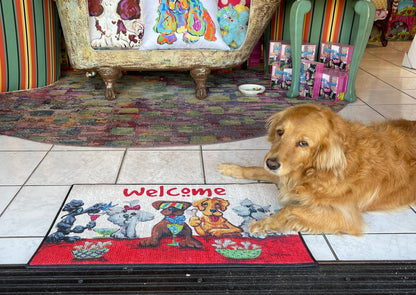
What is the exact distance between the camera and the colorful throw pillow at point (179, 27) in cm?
321

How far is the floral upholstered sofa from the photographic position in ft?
10.4

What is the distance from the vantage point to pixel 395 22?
6.96 metres

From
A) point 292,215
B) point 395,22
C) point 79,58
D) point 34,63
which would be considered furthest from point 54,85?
point 395,22

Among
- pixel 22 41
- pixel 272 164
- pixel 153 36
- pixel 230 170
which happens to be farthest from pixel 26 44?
pixel 272 164

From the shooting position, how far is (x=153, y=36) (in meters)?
3.21

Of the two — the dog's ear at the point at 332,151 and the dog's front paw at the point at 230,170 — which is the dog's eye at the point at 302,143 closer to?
the dog's ear at the point at 332,151

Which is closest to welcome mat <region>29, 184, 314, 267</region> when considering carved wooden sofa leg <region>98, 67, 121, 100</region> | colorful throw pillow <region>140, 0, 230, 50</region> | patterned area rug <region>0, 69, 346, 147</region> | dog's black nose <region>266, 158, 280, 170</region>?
dog's black nose <region>266, 158, 280, 170</region>

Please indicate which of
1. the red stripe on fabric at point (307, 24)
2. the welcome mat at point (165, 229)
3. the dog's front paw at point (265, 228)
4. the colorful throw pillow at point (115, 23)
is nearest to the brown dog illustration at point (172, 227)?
the welcome mat at point (165, 229)

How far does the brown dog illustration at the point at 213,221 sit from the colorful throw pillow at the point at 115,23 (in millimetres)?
1976

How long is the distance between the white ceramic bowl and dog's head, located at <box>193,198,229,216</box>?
1879 millimetres

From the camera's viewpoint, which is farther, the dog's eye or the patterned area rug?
the patterned area rug

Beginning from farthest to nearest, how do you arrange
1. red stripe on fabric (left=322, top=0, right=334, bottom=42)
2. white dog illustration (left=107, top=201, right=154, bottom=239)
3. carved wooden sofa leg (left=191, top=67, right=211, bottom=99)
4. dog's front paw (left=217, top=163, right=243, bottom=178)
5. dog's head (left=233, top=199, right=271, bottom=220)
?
red stripe on fabric (left=322, top=0, right=334, bottom=42) < carved wooden sofa leg (left=191, top=67, right=211, bottom=99) < dog's front paw (left=217, top=163, right=243, bottom=178) < dog's head (left=233, top=199, right=271, bottom=220) < white dog illustration (left=107, top=201, right=154, bottom=239)

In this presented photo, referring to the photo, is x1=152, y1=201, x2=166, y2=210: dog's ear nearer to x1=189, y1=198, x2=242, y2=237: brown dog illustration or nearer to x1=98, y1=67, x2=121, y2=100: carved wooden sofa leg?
x1=189, y1=198, x2=242, y2=237: brown dog illustration

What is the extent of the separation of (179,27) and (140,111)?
0.79 meters
